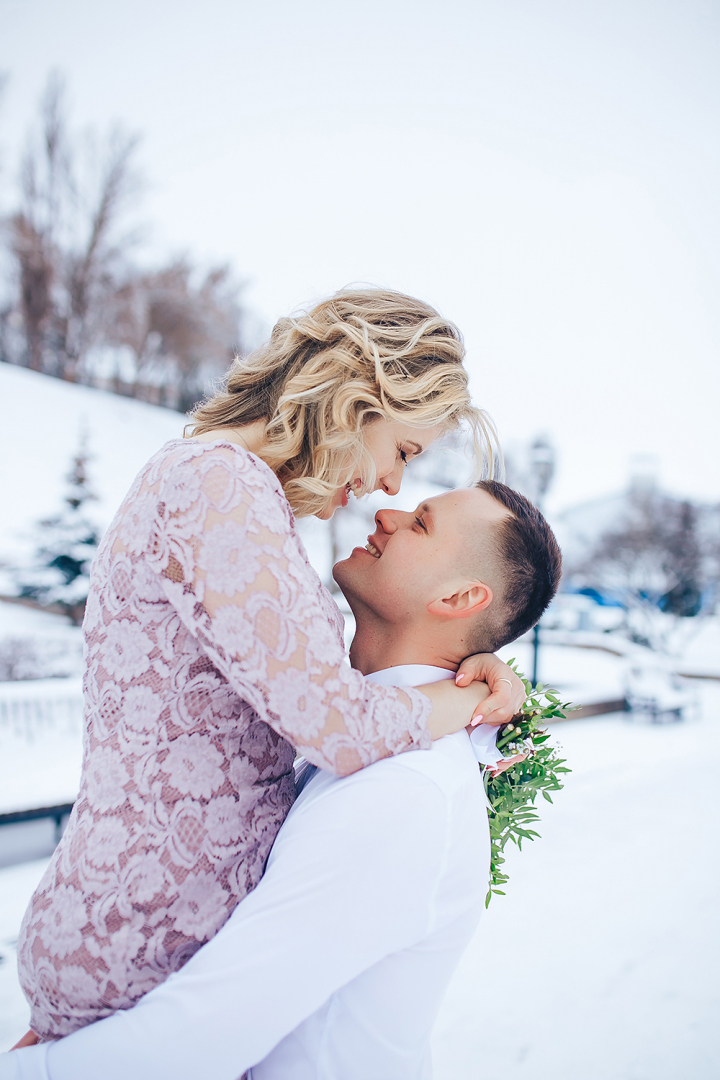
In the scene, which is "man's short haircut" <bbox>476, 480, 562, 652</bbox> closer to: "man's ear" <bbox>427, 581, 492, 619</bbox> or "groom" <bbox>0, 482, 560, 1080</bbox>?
"man's ear" <bbox>427, 581, 492, 619</bbox>

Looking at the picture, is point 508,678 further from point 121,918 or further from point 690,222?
point 690,222

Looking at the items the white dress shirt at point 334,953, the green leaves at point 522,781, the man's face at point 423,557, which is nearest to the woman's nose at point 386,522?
the man's face at point 423,557

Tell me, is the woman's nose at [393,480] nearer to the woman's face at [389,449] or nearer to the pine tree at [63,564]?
the woman's face at [389,449]

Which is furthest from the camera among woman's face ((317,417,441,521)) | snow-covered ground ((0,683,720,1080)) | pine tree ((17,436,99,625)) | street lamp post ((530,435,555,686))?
pine tree ((17,436,99,625))

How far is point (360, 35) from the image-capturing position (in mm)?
18266

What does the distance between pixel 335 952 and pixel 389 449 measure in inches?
38.1

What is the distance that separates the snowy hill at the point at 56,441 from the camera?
13023 mm

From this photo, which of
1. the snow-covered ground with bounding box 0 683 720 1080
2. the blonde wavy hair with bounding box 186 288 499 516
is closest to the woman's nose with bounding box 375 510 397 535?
the blonde wavy hair with bounding box 186 288 499 516

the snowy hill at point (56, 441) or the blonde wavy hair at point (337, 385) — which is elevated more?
the blonde wavy hair at point (337, 385)

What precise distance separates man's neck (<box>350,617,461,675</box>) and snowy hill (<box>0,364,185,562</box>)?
1039 cm

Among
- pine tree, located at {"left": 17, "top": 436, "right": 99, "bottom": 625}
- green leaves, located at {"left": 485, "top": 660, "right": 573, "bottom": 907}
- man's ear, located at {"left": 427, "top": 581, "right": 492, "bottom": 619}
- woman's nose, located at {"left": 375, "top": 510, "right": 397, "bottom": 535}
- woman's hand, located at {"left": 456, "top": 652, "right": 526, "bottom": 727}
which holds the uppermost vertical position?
woman's nose, located at {"left": 375, "top": 510, "right": 397, "bottom": 535}

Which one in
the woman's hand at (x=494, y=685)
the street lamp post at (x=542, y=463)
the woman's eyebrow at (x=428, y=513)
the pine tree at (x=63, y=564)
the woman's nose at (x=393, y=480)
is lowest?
the pine tree at (x=63, y=564)

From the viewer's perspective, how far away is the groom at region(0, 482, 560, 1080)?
3.23ft

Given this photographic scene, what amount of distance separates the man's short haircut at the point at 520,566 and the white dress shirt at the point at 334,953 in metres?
0.45
